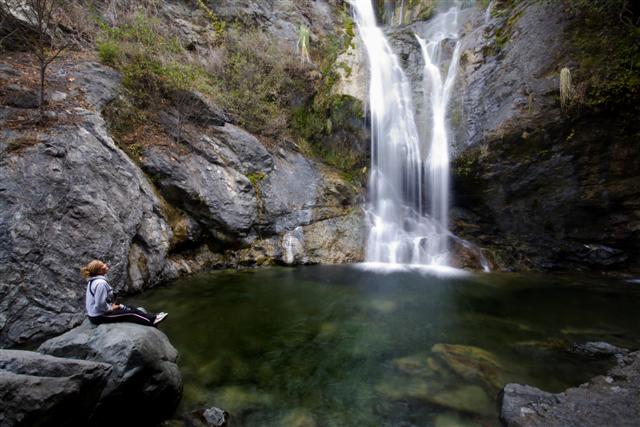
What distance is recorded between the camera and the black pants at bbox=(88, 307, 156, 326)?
12.0 feet

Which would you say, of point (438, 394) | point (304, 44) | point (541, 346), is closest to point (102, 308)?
point (438, 394)

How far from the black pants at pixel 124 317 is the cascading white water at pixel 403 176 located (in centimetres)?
807

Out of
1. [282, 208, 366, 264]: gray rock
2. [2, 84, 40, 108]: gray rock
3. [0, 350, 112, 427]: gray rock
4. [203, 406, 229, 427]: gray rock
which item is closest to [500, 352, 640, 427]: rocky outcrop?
[203, 406, 229, 427]: gray rock

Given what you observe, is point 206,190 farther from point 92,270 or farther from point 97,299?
point 97,299

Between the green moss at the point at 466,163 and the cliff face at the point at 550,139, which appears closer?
the cliff face at the point at 550,139

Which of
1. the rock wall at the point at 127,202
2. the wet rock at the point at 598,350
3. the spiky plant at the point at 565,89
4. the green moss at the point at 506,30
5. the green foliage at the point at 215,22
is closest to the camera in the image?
the wet rock at the point at 598,350

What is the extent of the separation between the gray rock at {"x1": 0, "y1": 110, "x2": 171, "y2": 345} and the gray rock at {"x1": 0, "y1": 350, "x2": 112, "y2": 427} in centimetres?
263

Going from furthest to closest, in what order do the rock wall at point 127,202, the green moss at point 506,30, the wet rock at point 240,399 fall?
the green moss at point 506,30 < the rock wall at point 127,202 < the wet rock at point 240,399

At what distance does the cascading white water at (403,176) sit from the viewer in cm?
1112

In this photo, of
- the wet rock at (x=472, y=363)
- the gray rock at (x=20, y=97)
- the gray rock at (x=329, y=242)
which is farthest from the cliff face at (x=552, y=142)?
the gray rock at (x=20, y=97)

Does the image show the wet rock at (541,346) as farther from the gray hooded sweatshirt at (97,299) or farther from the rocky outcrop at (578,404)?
the gray hooded sweatshirt at (97,299)

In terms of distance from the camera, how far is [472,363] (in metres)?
4.44

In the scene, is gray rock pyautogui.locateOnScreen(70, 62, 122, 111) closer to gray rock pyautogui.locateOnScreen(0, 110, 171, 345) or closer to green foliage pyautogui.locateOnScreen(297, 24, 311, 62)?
gray rock pyautogui.locateOnScreen(0, 110, 171, 345)

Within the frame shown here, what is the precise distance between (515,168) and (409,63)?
6.96 meters
